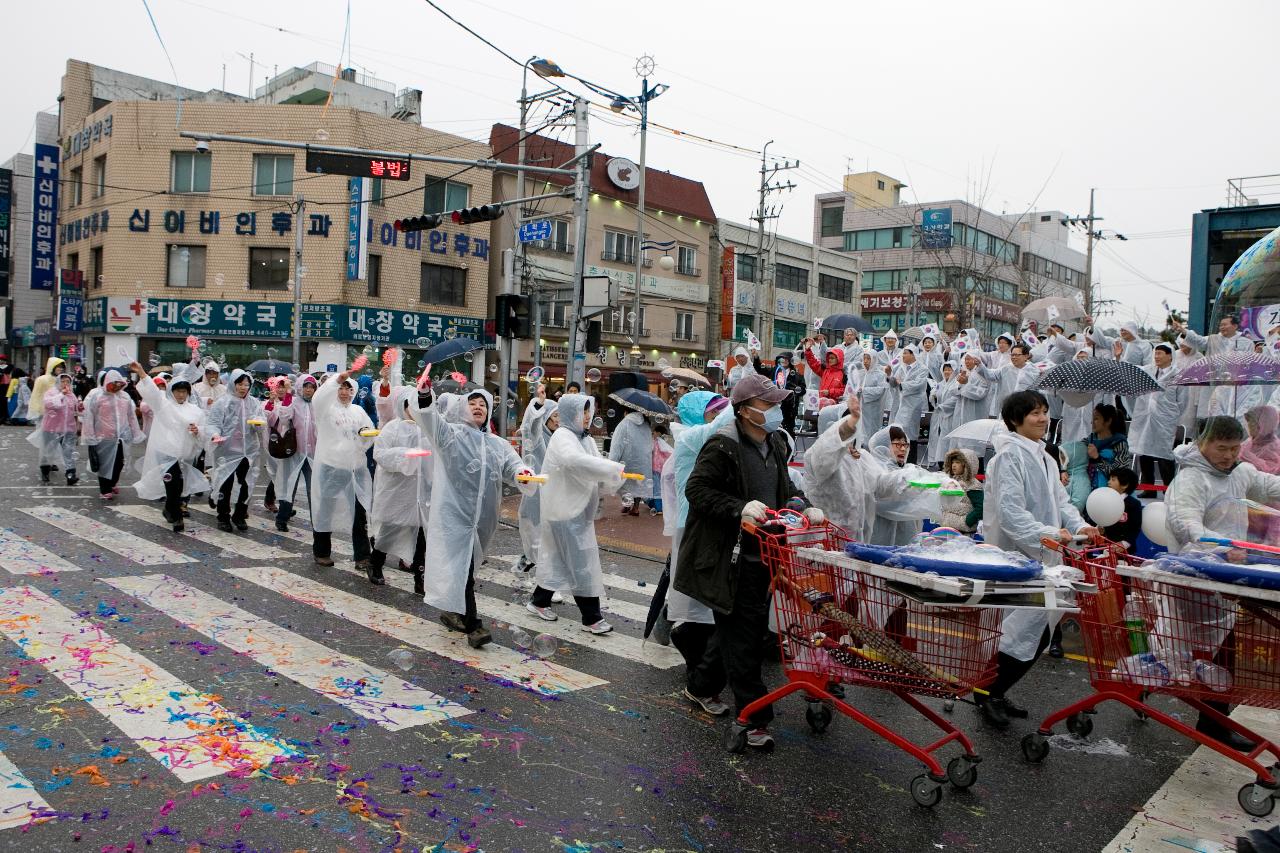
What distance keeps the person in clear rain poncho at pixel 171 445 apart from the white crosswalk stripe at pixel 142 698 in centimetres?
387

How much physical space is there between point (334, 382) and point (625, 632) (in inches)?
156

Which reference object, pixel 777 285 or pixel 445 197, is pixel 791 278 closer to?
pixel 777 285

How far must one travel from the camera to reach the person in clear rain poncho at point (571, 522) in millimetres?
6684

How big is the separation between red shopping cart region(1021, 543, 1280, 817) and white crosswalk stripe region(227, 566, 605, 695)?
2.70 meters

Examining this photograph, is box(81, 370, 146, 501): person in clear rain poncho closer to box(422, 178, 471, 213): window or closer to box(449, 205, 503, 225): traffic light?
box(449, 205, 503, 225): traffic light

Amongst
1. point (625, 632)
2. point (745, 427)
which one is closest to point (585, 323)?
point (625, 632)

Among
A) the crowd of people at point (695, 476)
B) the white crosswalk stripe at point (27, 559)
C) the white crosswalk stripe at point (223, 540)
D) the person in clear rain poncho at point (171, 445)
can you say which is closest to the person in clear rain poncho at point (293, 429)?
the crowd of people at point (695, 476)

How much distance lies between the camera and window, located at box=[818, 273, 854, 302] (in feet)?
163

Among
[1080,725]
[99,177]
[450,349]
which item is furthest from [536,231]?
[99,177]

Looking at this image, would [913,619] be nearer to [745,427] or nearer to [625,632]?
[745,427]

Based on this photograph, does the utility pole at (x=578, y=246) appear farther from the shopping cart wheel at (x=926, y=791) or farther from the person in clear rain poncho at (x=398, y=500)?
the shopping cart wheel at (x=926, y=791)

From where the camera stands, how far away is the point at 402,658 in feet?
19.1

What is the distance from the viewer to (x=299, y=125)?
30828mm

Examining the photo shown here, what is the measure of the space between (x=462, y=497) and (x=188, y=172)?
1167 inches
